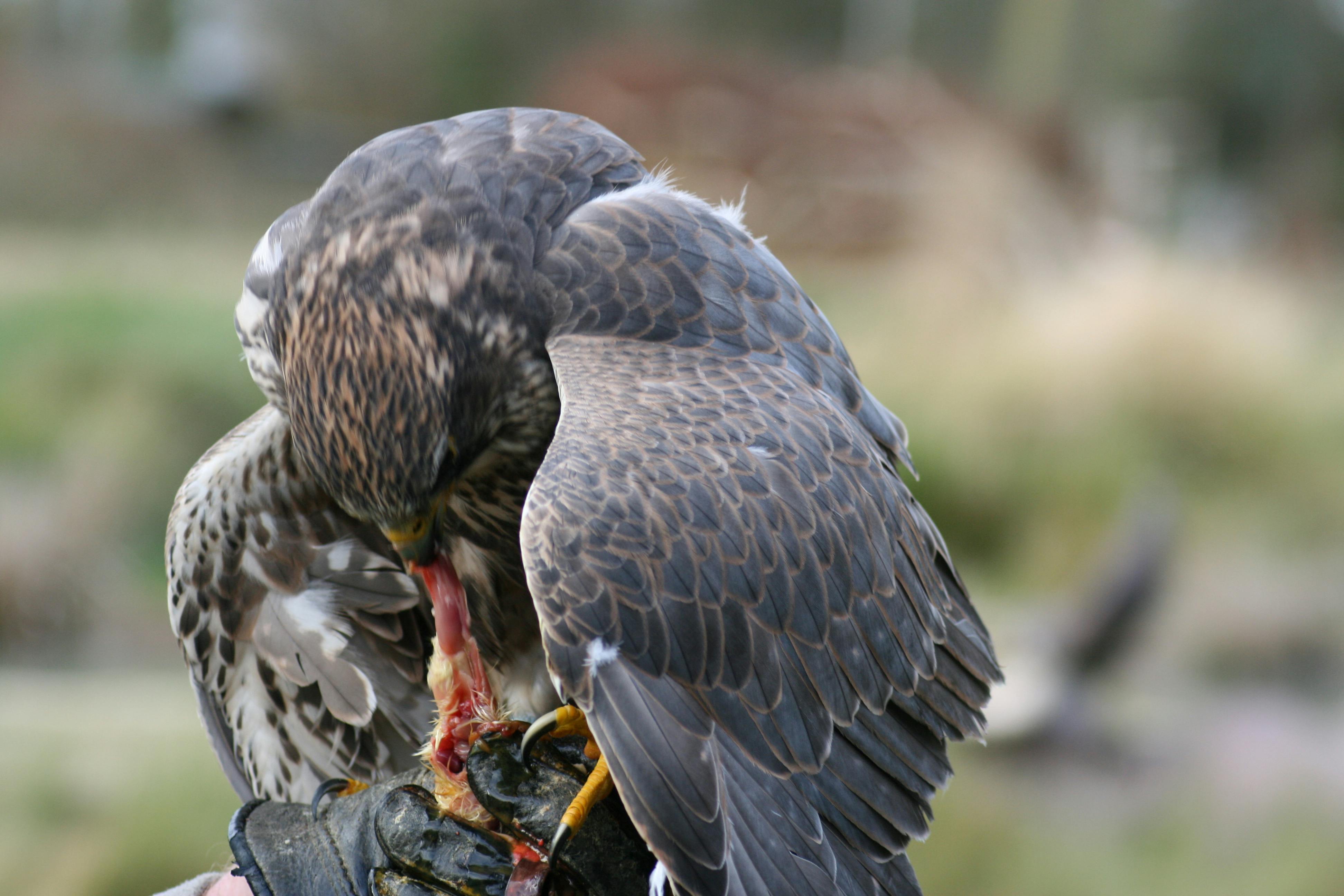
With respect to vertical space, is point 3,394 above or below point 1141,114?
below

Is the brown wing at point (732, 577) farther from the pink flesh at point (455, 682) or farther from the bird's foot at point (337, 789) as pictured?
the bird's foot at point (337, 789)

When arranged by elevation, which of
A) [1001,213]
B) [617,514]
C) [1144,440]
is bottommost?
[1144,440]

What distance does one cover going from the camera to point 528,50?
610 inches

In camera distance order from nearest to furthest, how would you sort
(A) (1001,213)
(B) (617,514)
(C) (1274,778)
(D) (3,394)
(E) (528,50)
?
(B) (617,514)
(C) (1274,778)
(D) (3,394)
(A) (1001,213)
(E) (528,50)

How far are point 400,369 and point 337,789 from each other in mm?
973

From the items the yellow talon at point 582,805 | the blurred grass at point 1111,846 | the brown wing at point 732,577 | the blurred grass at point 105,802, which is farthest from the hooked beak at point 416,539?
the blurred grass at point 1111,846

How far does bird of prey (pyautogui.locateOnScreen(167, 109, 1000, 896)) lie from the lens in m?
1.56

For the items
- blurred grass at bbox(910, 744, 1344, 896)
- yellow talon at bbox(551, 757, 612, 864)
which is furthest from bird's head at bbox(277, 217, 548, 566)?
blurred grass at bbox(910, 744, 1344, 896)

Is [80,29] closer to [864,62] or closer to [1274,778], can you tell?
[864,62]

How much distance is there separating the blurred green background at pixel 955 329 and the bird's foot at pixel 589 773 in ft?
10.1

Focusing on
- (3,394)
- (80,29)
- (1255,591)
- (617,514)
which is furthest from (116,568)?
(80,29)

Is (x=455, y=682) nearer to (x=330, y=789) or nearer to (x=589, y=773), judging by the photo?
(x=589, y=773)

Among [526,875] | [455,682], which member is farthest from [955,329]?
[526,875]

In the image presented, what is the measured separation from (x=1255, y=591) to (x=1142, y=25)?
31.6 ft
